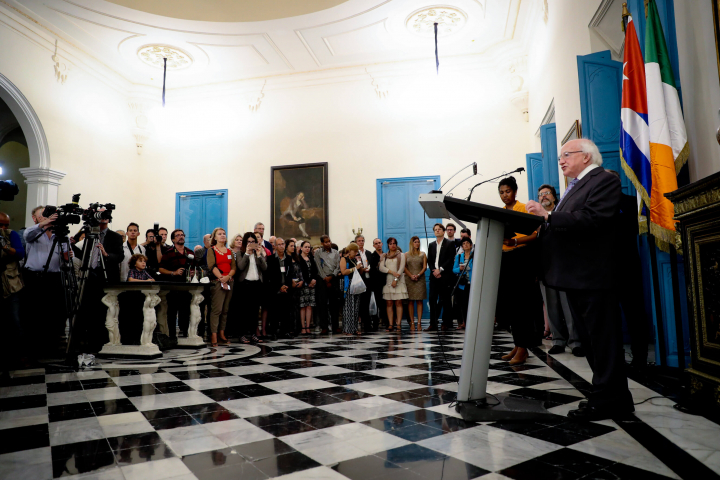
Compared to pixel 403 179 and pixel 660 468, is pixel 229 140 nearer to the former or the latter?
pixel 403 179

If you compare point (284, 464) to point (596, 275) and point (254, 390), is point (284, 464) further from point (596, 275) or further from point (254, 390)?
point (596, 275)

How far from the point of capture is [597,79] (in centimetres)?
459

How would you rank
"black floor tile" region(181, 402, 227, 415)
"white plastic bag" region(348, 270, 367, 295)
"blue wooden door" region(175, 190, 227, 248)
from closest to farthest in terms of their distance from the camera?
"black floor tile" region(181, 402, 227, 415) < "white plastic bag" region(348, 270, 367, 295) < "blue wooden door" region(175, 190, 227, 248)

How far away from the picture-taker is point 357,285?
21.4ft

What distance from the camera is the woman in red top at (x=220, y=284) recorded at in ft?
18.4

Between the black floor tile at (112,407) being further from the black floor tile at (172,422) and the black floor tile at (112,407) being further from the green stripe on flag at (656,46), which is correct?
the green stripe on flag at (656,46)

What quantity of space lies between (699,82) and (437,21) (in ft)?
20.6

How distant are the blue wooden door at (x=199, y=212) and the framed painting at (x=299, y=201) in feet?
4.07

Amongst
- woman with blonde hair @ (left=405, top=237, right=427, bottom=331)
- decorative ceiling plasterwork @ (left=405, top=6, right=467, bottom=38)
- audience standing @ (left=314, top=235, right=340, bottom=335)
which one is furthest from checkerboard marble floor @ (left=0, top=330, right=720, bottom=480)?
decorative ceiling plasterwork @ (left=405, top=6, right=467, bottom=38)

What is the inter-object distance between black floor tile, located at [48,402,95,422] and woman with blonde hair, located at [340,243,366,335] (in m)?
4.27

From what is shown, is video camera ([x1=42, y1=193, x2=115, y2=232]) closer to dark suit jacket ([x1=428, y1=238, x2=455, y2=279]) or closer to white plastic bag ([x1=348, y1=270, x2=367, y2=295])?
white plastic bag ([x1=348, y1=270, x2=367, y2=295])

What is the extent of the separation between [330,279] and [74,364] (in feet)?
11.9

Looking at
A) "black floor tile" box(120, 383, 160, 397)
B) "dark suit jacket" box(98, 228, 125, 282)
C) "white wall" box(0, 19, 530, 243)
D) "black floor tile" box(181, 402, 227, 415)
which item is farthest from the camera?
"white wall" box(0, 19, 530, 243)

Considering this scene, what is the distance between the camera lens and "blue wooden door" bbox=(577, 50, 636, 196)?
4492 millimetres
